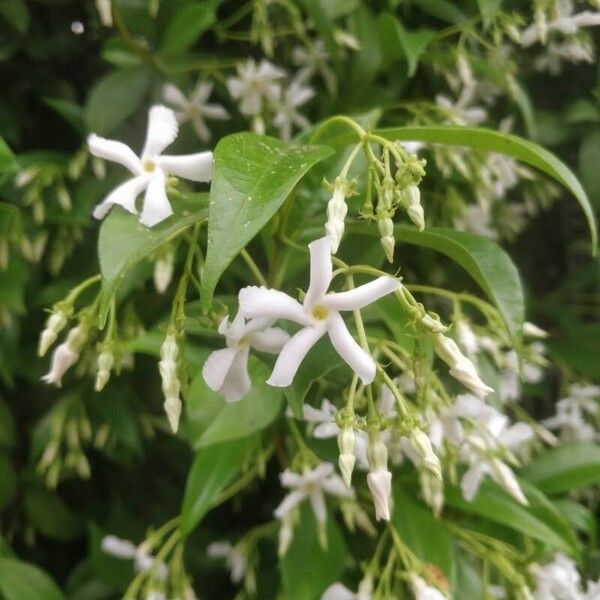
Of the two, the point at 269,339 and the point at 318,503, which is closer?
the point at 269,339

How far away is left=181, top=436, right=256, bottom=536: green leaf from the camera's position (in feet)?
2.29

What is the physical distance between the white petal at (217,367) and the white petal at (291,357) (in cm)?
5

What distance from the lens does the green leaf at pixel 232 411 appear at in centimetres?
63

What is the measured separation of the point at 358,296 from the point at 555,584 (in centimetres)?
41

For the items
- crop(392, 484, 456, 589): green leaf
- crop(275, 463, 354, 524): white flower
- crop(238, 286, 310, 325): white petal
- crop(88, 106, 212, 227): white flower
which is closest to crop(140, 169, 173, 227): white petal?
crop(88, 106, 212, 227): white flower

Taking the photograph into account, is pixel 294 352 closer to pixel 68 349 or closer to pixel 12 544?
pixel 68 349

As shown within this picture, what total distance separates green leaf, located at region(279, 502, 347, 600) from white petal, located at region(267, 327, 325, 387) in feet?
1.10

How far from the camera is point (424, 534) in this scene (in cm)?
71

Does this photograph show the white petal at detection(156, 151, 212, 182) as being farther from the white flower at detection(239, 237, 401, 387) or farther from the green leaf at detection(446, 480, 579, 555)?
the green leaf at detection(446, 480, 579, 555)

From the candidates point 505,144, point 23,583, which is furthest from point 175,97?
point 23,583

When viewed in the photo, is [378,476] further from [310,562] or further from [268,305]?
[310,562]

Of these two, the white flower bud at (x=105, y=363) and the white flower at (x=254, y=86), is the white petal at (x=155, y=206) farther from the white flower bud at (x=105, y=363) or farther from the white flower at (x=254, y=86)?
the white flower at (x=254, y=86)

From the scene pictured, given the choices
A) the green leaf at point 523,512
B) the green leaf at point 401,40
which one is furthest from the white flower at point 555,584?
the green leaf at point 401,40

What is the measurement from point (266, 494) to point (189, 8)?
2.04ft
